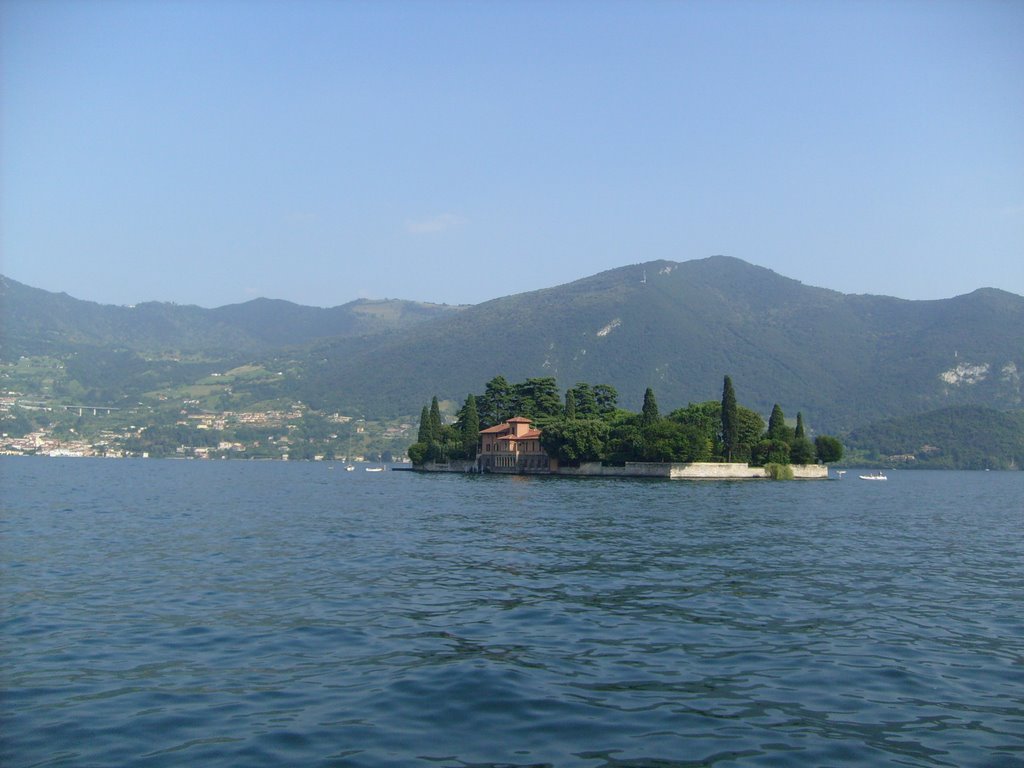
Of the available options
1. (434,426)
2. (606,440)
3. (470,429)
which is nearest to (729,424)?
(606,440)

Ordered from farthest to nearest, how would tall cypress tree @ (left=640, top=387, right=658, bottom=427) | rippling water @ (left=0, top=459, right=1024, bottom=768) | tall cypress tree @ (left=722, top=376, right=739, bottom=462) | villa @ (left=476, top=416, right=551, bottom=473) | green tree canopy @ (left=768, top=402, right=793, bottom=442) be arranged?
green tree canopy @ (left=768, top=402, right=793, bottom=442) → villa @ (left=476, top=416, right=551, bottom=473) → tall cypress tree @ (left=640, top=387, right=658, bottom=427) → tall cypress tree @ (left=722, top=376, right=739, bottom=462) → rippling water @ (left=0, top=459, right=1024, bottom=768)

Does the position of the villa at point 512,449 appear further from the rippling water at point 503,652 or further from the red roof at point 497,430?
the rippling water at point 503,652

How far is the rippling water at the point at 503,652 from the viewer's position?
10352mm

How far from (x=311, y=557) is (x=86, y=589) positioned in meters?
7.13

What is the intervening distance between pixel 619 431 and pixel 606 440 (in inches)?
80.6

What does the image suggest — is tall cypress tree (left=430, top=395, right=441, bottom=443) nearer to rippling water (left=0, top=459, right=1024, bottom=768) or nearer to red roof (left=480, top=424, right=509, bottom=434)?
red roof (left=480, top=424, right=509, bottom=434)

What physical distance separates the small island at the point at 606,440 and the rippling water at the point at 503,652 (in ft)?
235

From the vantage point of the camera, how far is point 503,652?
14703mm

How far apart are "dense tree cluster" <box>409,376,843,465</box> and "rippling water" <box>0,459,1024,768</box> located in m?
72.0

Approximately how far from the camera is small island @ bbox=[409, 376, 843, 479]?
104 m

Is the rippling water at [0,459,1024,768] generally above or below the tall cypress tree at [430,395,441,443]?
below

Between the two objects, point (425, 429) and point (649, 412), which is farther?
point (425, 429)

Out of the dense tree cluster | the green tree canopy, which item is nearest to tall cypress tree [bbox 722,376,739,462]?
the dense tree cluster

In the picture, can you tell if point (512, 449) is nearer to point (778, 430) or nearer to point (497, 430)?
point (497, 430)
